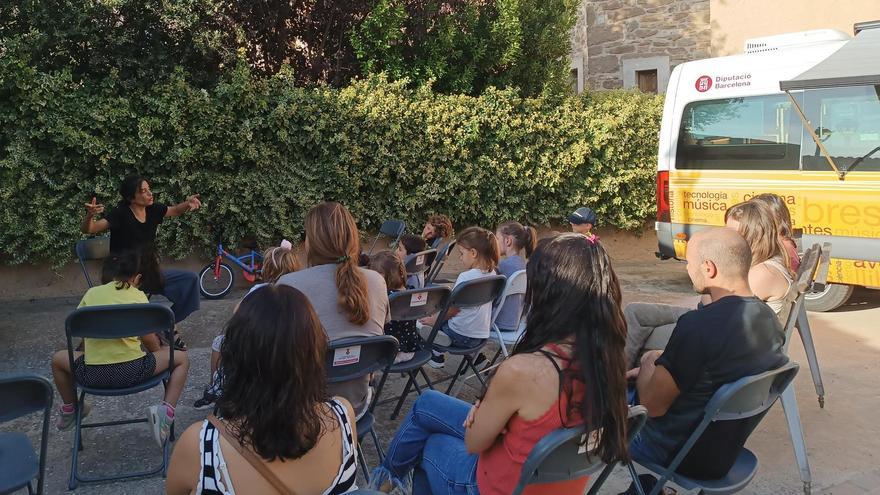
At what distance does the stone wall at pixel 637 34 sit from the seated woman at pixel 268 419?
1482 cm

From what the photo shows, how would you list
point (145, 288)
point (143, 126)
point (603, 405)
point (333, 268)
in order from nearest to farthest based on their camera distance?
point (603, 405) → point (333, 268) → point (145, 288) → point (143, 126)

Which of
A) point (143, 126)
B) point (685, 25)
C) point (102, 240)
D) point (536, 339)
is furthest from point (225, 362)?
point (685, 25)

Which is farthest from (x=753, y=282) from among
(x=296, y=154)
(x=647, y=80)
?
(x=647, y=80)

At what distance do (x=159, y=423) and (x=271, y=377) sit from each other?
6.03ft

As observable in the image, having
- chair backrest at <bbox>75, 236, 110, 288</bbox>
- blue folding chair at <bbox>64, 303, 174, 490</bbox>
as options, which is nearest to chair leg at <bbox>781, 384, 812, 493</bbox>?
blue folding chair at <bbox>64, 303, 174, 490</bbox>

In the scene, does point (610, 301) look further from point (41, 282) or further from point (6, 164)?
point (41, 282)

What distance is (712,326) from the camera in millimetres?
2799

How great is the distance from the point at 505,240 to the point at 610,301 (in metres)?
3.11

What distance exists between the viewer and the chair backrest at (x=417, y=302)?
4.07 meters

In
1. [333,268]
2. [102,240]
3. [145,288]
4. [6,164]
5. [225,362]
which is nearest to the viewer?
[225,362]

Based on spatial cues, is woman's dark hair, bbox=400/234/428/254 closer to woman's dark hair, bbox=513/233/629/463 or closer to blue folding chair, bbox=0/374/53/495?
blue folding chair, bbox=0/374/53/495

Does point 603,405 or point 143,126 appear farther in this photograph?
point 143,126

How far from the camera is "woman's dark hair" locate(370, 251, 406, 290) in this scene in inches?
187

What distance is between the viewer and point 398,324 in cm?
438
